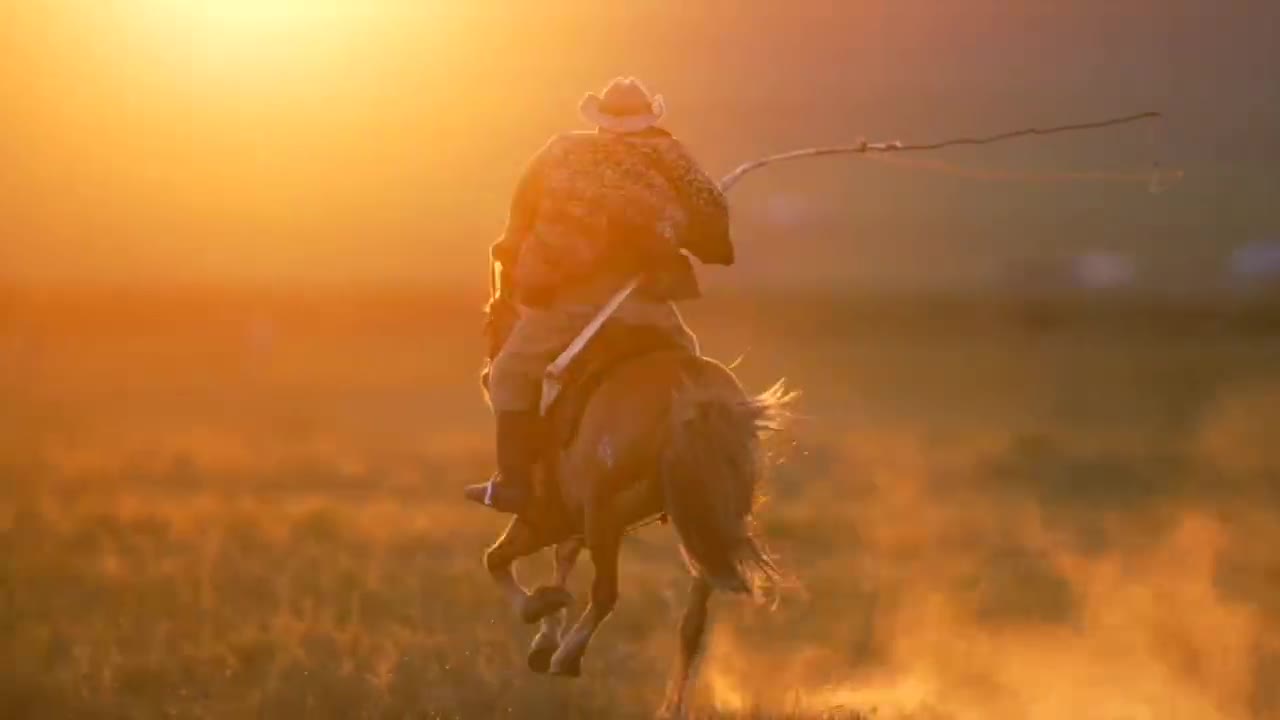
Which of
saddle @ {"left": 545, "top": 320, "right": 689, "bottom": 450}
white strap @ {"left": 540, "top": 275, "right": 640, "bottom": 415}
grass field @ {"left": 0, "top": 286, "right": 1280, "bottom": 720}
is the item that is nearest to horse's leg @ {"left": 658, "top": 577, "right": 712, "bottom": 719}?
grass field @ {"left": 0, "top": 286, "right": 1280, "bottom": 720}

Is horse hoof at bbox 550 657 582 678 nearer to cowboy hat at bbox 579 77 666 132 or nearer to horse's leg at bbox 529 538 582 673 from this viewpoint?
horse's leg at bbox 529 538 582 673

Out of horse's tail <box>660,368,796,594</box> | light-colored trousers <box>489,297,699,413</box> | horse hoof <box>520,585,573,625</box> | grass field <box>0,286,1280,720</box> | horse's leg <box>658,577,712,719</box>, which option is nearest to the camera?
horse's tail <box>660,368,796,594</box>

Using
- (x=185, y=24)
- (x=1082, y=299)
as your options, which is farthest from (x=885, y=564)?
(x=185, y=24)

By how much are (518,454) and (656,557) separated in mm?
5685

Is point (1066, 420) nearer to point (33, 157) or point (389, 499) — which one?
point (389, 499)

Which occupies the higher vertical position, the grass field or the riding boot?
the riding boot

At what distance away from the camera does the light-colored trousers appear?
8234 mm

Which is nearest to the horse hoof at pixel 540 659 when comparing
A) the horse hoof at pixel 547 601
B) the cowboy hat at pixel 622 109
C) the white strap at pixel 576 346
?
the horse hoof at pixel 547 601

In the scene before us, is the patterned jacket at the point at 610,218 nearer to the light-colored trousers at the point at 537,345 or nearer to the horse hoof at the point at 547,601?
the light-colored trousers at the point at 537,345

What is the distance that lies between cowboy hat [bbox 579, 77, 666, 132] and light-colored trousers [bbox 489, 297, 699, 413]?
0.74m

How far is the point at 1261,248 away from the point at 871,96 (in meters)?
27.9

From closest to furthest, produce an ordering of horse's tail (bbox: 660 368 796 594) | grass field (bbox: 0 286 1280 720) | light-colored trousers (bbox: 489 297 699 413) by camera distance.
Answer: horse's tail (bbox: 660 368 796 594) → light-colored trousers (bbox: 489 297 699 413) → grass field (bbox: 0 286 1280 720)

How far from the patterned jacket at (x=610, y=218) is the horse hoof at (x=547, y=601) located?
1.13 meters

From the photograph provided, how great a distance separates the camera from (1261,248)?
5441cm
